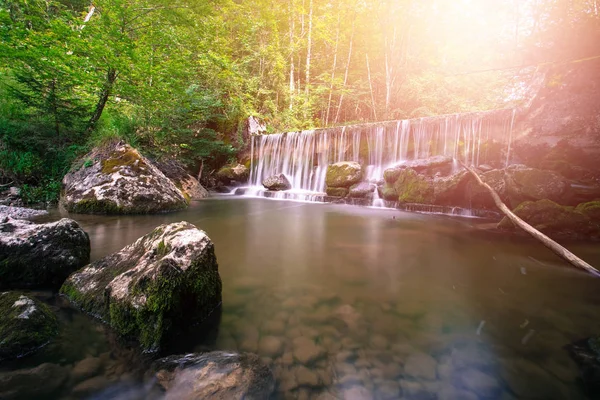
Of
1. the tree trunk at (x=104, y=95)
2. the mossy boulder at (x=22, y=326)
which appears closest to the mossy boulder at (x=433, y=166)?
the mossy boulder at (x=22, y=326)

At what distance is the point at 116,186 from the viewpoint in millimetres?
6875

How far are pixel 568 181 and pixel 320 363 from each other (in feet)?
26.4

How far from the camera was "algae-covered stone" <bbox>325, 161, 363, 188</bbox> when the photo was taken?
10.9 metres

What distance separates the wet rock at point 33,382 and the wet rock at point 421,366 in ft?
7.11

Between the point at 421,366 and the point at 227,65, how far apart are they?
16.9 metres

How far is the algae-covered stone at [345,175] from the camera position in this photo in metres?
10.9

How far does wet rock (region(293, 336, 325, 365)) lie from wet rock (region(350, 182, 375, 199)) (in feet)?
28.6

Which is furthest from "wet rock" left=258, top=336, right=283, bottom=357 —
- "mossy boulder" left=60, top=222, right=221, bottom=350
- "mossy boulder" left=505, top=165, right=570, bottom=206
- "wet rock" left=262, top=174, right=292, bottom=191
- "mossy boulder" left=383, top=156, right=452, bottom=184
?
"wet rock" left=262, top=174, right=292, bottom=191

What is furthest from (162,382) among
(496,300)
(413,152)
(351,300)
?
(413,152)

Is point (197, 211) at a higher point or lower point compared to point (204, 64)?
lower

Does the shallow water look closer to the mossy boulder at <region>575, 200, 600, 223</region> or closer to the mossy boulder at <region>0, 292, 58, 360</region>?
the mossy boulder at <region>0, 292, 58, 360</region>

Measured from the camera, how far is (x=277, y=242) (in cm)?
504

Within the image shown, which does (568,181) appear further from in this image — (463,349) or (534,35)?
(463,349)

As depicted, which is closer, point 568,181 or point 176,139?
point 568,181
